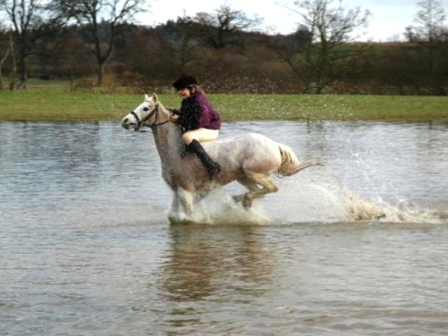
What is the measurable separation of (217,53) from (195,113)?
1825 inches

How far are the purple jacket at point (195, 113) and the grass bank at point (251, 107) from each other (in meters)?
24.0

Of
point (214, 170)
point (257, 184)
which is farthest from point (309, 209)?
point (214, 170)

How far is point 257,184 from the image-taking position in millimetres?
13062

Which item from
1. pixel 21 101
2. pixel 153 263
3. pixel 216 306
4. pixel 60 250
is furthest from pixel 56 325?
pixel 21 101

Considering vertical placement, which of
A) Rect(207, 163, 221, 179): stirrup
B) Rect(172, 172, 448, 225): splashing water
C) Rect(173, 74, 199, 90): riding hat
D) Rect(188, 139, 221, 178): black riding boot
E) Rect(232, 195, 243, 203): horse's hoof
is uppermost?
Rect(173, 74, 199, 90): riding hat

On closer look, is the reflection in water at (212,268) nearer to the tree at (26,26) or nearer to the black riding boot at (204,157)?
the black riding boot at (204,157)

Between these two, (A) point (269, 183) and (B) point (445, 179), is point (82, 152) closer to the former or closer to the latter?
(B) point (445, 179)

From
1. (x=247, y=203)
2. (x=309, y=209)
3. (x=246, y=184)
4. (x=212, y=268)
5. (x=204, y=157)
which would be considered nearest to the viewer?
(x=212, y=268)

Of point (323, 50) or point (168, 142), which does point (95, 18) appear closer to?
point (323, 50)

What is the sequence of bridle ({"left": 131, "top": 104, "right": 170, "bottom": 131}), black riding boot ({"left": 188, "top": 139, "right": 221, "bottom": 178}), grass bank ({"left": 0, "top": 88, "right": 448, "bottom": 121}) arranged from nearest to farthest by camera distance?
1. black riding boot ({"left": 188, "top": 139, "right": 221, "bottom": 178})
2. bridle ({"left": 131, "top": 104, "right": 170, "bottom": 131})
3. grass bank ({"left": 0, "top": 88, "right": 448, "bottom": 121})

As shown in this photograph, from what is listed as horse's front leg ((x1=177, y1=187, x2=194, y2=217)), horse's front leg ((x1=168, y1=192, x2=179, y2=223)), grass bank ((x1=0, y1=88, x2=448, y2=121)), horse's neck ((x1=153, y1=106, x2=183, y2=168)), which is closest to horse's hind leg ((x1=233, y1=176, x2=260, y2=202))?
horse's front leg ((x1=177, y1=187, x2=194, y2=217))

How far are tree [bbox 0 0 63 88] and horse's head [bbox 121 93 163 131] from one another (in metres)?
53.0

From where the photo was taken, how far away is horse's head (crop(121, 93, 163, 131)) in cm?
1276

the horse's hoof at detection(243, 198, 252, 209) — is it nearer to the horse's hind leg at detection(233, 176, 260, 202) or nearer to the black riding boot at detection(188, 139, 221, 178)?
the horse's hind leg at detection(233, 176, 260, 202)
